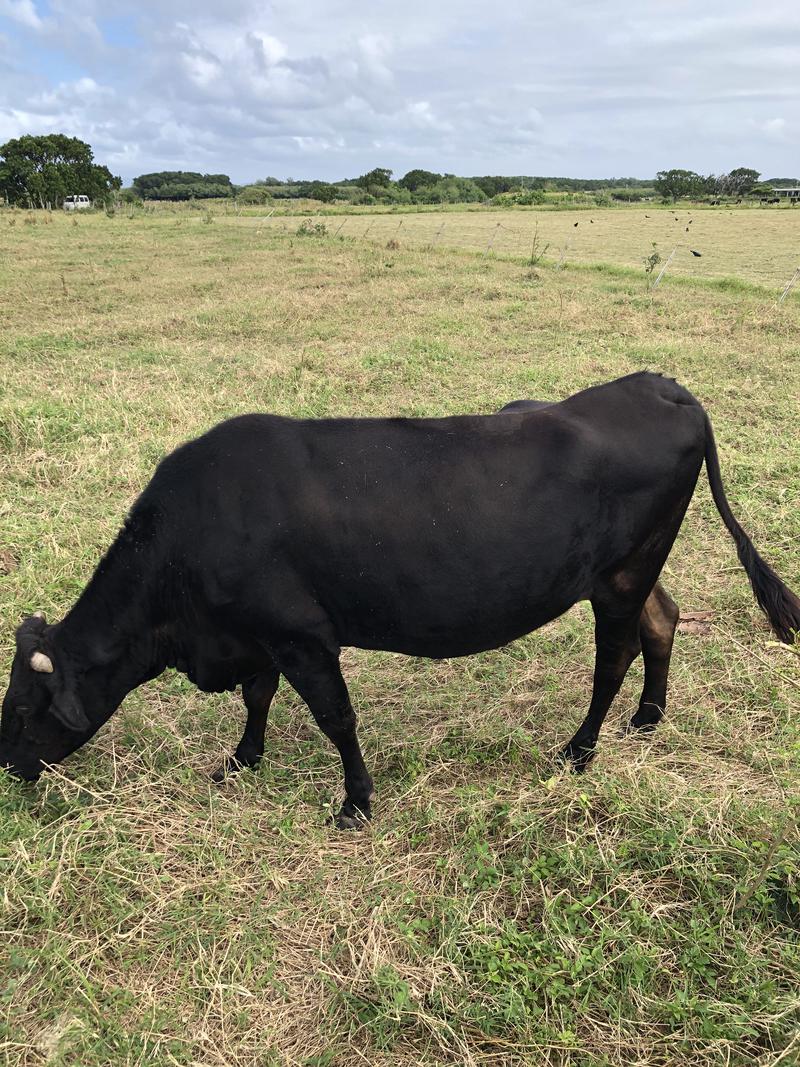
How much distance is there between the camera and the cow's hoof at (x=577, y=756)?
3863 millimetres

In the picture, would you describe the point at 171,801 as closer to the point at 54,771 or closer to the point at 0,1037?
the point at 54,771

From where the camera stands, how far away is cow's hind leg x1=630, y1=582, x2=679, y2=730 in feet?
13.4

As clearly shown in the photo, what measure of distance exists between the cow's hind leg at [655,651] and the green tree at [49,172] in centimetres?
6091

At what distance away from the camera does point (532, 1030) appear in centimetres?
258

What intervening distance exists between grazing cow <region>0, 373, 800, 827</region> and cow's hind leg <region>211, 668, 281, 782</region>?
0.23 metres

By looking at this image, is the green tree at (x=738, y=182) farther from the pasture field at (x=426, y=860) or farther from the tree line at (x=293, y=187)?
the pasture field at (x=426, y=860)

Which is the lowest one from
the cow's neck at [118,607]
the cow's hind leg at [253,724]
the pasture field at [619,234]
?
the cow's hind leg at [253,724]

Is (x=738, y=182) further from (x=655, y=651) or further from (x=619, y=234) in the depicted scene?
(x=655, y=651)

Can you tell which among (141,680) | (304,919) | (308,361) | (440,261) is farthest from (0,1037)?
(440,261)

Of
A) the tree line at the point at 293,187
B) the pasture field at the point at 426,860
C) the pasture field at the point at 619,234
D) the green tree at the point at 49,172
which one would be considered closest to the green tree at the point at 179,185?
the tree line at the point at 293,187

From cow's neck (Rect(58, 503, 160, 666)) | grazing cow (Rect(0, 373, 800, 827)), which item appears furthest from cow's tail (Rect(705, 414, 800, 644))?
cow's neck (Rect(58, 503, 160, 666))

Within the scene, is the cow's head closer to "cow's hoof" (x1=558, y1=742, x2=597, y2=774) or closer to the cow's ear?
the cow's ear

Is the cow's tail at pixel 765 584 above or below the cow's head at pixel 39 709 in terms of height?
above

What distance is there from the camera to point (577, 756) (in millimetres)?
3934
